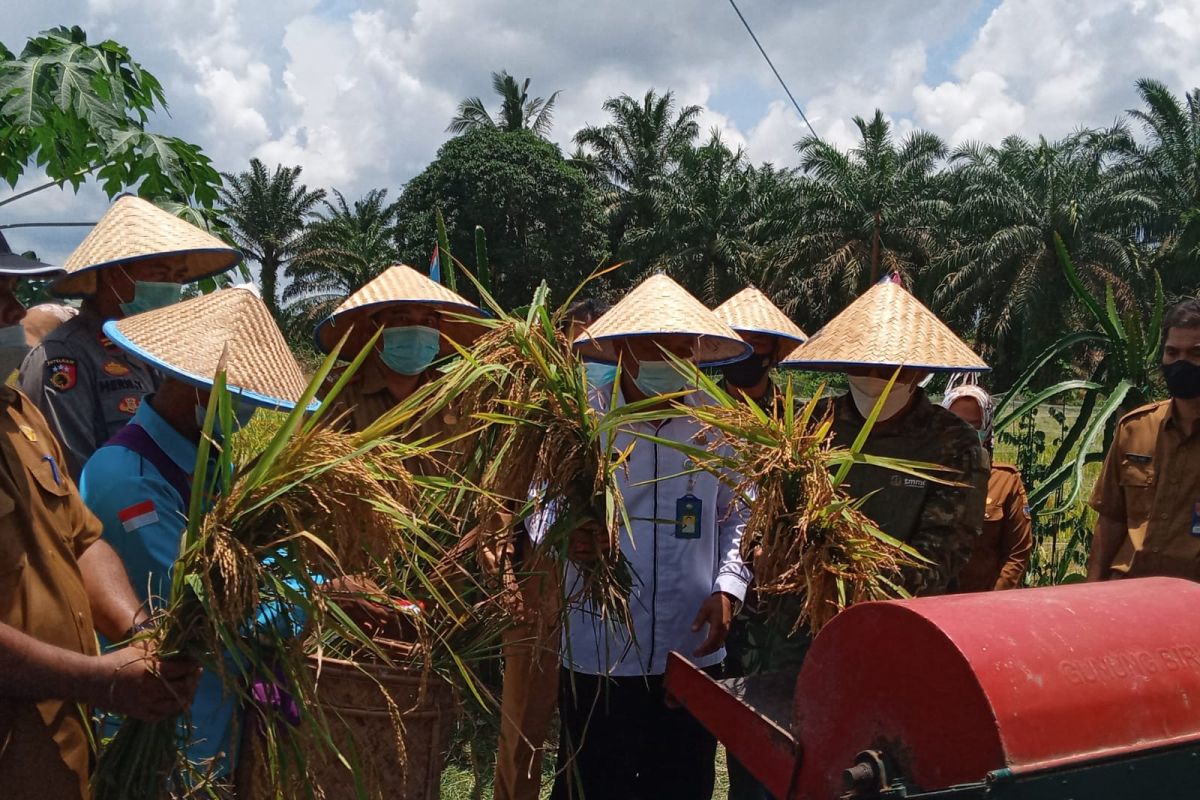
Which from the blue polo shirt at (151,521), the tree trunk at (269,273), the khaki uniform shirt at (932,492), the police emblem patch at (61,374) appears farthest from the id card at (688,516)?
the tree trunk at (269,273)

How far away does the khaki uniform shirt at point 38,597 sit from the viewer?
5.95ft

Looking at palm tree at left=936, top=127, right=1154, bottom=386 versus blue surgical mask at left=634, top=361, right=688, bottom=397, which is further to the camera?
palm tree at left=936, top=127, right=1154, bottom=386

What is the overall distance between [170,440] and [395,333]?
1.50 metres

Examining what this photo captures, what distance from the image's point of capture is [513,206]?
3600 cm

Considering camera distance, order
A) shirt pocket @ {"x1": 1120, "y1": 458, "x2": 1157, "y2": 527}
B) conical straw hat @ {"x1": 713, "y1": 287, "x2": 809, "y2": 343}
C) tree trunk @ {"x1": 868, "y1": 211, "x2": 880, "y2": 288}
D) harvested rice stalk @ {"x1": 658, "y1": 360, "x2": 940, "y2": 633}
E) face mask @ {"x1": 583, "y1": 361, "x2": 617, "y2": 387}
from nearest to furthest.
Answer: harvested rice stalk @ {"x1": 658, "y1": 360, "x2": 940, "y2": 633}, face mask @ {"x1": 583, "y1": 361, "x2": 617, "y2": 387}, shirt pocket @ {"x1": 1120, "y1": 458, "x2": 1157, "y2": 527}, conical straw hat @ {"x1": 713, "y1": 287, "x2": 809, "y2": 343}, tree trunk @ {"x1": 868, "y1": 211, "x2": 880, "y2": 288}

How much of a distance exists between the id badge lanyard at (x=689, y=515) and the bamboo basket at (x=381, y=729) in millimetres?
984

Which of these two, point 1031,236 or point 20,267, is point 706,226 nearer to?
point 1031,236

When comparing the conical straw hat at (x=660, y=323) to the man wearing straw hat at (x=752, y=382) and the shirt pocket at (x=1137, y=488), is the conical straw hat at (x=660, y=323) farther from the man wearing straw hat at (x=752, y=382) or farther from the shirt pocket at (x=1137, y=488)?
the shirt pocket at (x=1137, y=488)

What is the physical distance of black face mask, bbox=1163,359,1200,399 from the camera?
11.8ft

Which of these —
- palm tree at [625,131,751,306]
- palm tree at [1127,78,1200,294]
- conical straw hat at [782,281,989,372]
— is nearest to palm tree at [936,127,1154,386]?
palm tree at [1127,78,1200,294]

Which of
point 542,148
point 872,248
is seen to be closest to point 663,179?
point 542,148

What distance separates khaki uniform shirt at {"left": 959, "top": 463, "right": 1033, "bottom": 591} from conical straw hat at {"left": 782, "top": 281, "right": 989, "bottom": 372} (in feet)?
3.33

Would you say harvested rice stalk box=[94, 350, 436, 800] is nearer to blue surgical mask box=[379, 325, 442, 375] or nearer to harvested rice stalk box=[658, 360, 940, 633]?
harvested rice stalk box=[658, 360, 940, 633]

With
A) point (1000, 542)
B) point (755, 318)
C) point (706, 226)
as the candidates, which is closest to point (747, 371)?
point (755, 318)
